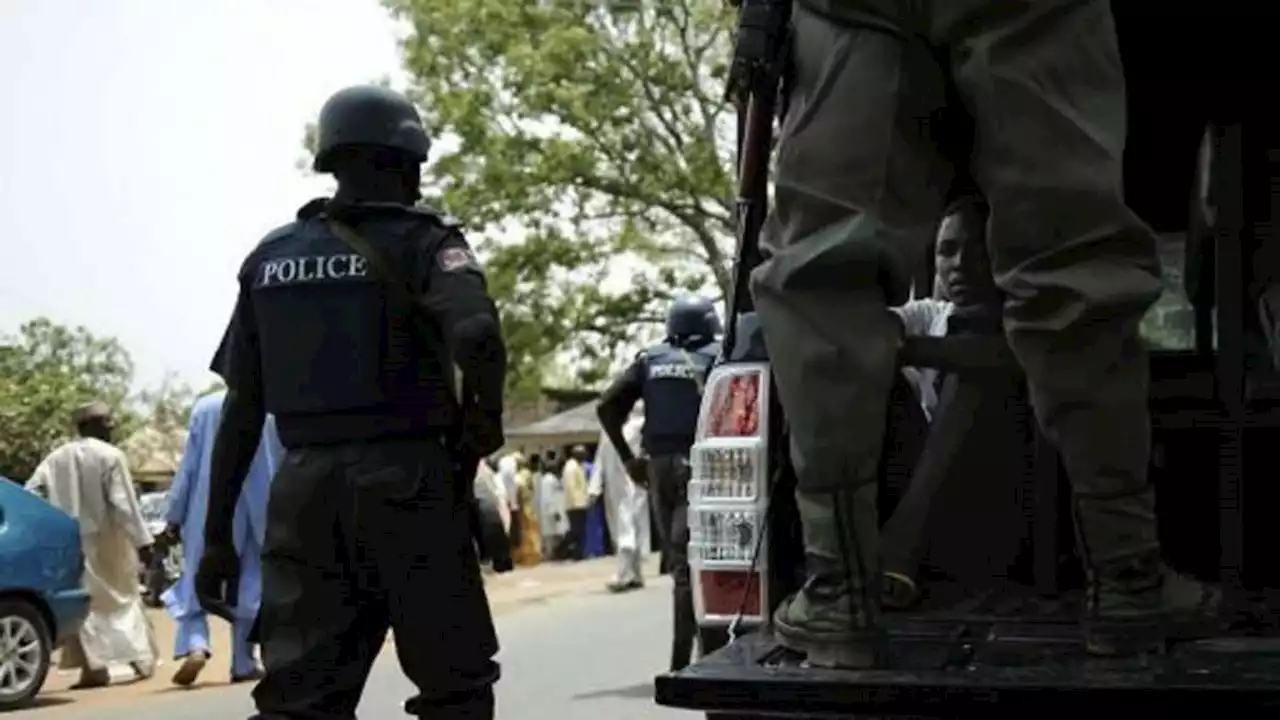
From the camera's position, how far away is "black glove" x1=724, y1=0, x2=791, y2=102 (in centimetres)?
354

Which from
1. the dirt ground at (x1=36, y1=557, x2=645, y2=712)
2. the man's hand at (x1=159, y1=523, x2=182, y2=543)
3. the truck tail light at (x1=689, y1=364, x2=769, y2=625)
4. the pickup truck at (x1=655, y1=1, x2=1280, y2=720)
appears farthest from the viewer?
the dirt ground at (x1=36, y1=557, x2=645, y2=712)

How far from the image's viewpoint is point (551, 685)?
1062cm

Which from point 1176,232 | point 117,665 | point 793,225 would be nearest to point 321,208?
point 793,225

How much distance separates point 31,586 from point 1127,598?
8.86 meters

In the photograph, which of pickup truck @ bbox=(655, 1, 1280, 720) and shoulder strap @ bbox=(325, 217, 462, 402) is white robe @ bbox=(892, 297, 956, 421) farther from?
shoulder strap @ bbox=(325, 217, 462, 402)

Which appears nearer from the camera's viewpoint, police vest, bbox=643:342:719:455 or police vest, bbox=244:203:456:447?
police vest, bbox=244:203:456:447

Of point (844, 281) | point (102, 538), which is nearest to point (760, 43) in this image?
point (844, 281)

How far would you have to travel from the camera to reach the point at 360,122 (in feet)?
15.7

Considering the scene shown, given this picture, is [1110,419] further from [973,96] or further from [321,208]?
[321,208]

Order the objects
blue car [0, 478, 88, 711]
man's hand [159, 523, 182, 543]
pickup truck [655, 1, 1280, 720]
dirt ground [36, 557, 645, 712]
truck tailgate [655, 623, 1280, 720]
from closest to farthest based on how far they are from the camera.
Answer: truck tailgate [655, 623, 1280, 720], pickup truck [655, 1, 1280, 720], blue car [0, 478, 88, 711], man's hand [159, 523, 182, 543], dirt ground [36, 557, 645, 712]

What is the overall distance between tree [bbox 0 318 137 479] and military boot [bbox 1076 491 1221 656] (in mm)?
21921

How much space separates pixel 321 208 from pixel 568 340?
32.3 metres

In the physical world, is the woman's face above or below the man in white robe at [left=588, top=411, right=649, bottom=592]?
above

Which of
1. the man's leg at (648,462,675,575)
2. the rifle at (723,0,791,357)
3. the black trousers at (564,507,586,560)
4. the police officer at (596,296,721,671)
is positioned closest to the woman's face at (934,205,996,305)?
the rifle at (723,0,791,357)
